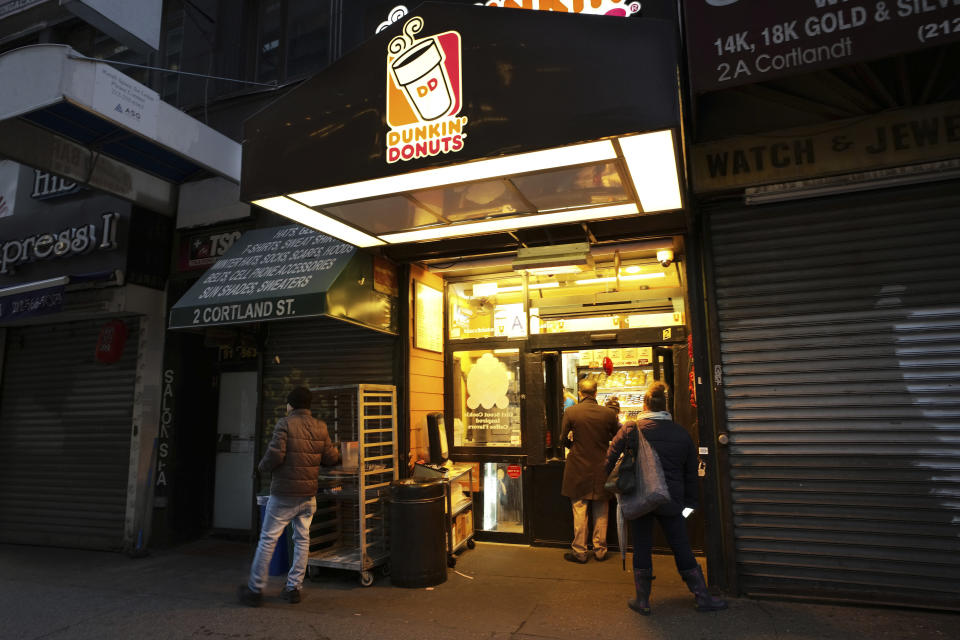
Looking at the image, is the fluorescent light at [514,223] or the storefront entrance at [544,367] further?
the storefront entrance at [544,367]

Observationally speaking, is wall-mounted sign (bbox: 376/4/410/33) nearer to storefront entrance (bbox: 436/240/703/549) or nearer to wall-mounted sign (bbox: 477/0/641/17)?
wall-mounted sign (bbox: 477/0/641/17)

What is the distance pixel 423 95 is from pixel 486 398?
4159 millimetres

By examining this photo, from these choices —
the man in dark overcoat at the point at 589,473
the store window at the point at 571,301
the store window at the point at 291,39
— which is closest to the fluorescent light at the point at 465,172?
the store window at the point at 571,301

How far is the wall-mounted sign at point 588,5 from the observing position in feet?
16.8

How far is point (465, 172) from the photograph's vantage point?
451cm

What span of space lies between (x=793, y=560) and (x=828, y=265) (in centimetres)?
254

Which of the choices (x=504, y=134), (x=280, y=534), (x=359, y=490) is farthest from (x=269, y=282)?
(x=504, y=134)

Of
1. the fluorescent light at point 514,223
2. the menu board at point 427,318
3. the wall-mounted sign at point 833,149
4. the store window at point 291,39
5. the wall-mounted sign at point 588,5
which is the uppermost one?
the store window at point 291,39

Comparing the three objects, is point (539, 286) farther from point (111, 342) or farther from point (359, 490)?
point (111, 342)

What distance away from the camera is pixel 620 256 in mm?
6953

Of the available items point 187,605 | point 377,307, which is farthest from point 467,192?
point 187,605

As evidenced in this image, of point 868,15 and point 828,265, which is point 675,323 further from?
point 868,15

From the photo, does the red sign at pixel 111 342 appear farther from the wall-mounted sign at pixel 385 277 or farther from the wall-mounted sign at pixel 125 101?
the wall-mounted sign at pixel 385 277

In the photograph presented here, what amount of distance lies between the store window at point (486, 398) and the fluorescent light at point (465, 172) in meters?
3.24
